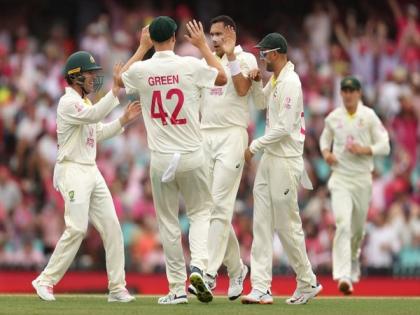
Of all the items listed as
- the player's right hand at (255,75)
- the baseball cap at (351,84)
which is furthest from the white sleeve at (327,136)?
the player's right hand at (255,75)

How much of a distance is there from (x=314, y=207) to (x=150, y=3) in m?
6.46

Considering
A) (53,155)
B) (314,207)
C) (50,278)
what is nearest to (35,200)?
(53,155)

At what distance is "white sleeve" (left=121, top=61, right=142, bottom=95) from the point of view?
14.2 metres

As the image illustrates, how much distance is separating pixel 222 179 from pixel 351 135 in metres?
3.81

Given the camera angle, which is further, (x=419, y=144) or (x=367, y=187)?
(x=419, y=144)

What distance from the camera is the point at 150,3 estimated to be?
27.2 meters

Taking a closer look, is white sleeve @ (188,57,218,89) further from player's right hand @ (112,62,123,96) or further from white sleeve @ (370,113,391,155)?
white sleeve @ (370,113,391,155)

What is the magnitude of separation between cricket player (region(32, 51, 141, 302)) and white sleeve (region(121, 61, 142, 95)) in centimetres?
55

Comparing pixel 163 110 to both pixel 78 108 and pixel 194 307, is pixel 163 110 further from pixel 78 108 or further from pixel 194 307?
pixel 194 307

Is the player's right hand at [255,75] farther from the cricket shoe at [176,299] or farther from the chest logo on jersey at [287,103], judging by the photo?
the cricket shoe at [176,299]

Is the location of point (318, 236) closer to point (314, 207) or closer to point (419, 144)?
point (314, 207)

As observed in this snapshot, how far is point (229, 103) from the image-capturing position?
50.2 feet

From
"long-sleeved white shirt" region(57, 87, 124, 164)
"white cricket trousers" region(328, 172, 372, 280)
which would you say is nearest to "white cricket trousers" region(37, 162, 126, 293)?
"long-sleeved white shirt" region(57, 87, 124, 164)

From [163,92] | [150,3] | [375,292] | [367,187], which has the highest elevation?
[150,3]
